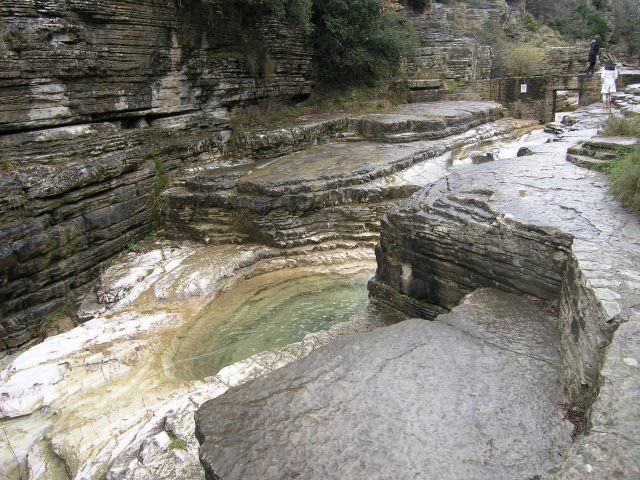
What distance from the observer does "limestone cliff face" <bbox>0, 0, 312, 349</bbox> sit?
22.8ft

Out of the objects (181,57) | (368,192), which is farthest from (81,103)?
(368,192)

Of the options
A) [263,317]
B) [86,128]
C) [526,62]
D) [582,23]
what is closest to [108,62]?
[86,128]

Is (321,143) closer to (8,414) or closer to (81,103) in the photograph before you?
(81,103)

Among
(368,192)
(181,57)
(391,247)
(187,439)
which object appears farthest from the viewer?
(181,57)

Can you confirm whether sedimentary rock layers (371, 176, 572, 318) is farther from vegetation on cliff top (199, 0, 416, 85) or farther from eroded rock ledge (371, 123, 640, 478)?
vegetation on cliff top (199, 0, 416, 85)

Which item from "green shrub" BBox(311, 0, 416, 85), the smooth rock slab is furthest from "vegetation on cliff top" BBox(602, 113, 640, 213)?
"green shrub" BBox(311, 0, 416, 85)

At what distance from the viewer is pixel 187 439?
11.9 ft

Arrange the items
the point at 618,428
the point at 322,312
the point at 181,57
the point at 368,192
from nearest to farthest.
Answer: the point at 618,428
the point at 322,312
the point at 368,192
the point at 181,57

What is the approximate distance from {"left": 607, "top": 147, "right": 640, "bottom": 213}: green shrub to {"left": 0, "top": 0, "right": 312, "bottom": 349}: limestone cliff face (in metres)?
7.16

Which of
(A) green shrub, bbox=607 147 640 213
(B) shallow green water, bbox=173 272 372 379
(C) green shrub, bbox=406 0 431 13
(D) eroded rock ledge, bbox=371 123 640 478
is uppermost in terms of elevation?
(C) green shrub, bbox=406 0 431 13

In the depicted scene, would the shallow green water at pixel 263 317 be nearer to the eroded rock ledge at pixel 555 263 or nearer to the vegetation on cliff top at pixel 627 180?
the eroded rock ledge at pixel 555 263

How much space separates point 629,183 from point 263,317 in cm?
442

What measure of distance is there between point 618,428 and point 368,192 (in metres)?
6.89

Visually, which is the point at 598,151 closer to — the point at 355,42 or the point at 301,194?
the point at 301,194
